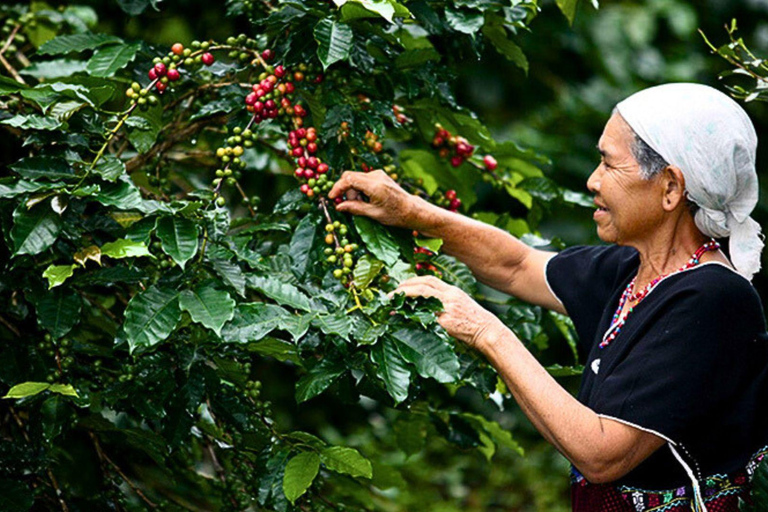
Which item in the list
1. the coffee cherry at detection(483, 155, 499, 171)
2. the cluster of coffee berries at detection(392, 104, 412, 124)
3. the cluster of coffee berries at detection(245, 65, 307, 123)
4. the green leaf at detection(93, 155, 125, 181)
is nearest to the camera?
the green leaf at detection(93, 155, 125, 181)

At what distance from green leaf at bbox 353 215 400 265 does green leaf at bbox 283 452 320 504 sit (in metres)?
0.40

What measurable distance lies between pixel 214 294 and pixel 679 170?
0.91 metres

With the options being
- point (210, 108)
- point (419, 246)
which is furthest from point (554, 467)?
point (210, 108)

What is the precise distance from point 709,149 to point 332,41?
74 centimetres

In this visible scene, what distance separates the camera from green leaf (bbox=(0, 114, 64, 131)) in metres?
1.76

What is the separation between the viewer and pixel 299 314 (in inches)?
70.3

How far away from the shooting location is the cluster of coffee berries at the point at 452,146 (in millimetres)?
2463

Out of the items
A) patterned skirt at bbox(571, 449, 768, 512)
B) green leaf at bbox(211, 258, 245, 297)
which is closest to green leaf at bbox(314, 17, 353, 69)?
green leaf at bbox(211, 258, 245, 297)

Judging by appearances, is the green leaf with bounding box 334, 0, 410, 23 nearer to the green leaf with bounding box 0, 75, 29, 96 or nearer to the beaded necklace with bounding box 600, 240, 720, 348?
the green leaf with bounding box 0, 75, 29, 96

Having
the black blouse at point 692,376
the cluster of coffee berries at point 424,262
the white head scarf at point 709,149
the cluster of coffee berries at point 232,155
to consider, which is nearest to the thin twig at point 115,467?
the cluster of coffee berries at point 232,155

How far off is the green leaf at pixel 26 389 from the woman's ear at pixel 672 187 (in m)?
1.20

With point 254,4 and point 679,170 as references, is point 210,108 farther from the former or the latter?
point 679,170

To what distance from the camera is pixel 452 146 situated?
248cm

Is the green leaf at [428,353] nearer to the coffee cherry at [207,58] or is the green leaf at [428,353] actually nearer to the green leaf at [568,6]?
the coffee cherry at [207,58]
